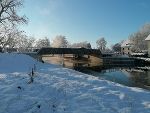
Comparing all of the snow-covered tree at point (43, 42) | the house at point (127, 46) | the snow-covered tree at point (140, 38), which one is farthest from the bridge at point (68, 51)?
the snow-covered tree at point (43, 42)

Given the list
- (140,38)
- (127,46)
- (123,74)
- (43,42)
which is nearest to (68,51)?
(123,74)

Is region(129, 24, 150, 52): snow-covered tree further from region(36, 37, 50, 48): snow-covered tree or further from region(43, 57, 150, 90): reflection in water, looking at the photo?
region(36, 37, 50, 48): snow-covered tree

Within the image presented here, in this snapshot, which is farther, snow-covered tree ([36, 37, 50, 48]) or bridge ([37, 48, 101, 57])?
snow-covered tree ([36, 37, 50, 48])

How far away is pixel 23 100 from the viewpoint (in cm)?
1269

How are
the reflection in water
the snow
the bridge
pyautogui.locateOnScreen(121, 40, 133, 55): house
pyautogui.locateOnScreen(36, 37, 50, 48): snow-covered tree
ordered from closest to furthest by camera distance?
1. the snow
2. the reflection in water
3. the bridge
4. pyautogui.locateOnScreen(121, 40, 133, 55): house
5. pyautogui.locateOnScreen(36, 37, 50, 48): snow-covered tree

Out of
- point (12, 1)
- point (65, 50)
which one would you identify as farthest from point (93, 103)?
point (65, 50)

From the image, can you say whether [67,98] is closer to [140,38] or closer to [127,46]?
[140,38]

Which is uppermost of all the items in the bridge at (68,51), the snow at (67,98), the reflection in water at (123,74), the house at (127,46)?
the house at (127,46)

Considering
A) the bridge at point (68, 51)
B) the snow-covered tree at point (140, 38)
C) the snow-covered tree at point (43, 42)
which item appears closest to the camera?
the bridge at point (68, 51)

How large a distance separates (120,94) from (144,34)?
126726mm

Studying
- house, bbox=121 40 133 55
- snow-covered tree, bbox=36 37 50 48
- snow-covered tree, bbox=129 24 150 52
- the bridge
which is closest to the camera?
the bridge

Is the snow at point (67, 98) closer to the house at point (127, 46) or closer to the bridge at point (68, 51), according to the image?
the bridge at point (68, 51)

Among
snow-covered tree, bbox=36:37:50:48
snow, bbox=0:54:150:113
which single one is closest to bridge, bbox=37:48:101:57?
snow, bbox=0:54:150:113

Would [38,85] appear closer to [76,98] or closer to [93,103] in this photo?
[76,98]
